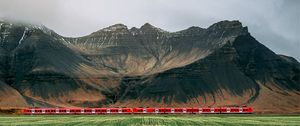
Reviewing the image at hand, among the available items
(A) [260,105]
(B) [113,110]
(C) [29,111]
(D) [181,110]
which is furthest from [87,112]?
(A) [260,105]

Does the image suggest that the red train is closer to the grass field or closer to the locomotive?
the locomotive

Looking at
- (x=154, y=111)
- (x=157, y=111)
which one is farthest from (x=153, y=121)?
(x=154, y=111)

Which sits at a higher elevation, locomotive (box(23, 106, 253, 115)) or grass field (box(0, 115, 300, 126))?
locomotive (box(23, 106, 253, 115))

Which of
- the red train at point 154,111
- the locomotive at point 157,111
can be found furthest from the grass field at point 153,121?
the red train at point 154,111

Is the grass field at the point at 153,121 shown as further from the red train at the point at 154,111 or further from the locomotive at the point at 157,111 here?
the red train at the point at 154,111

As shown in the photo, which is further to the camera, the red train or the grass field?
the red train

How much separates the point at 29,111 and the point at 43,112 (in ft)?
11.8

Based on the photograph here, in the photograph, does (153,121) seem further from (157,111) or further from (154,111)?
(154,111)

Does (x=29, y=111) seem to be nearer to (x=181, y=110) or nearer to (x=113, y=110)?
(x=113, y=110)

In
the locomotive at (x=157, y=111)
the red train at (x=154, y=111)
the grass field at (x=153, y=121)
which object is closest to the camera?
the grass field at (x=153, y=121)

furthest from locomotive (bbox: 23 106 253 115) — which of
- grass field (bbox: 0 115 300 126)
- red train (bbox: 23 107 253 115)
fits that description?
grass field (bbox: 0 115 300 126)

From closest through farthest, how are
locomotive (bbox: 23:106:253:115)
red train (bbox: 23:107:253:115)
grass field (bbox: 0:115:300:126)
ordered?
grass field (bbox: 0:115:300:126), locomotive (bbox: 23:106:253:115), red train (bbox: 23:107:253:115)

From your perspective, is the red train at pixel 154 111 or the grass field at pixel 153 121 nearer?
the grass field at pixel 153 121

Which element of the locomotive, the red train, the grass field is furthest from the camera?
the red train
